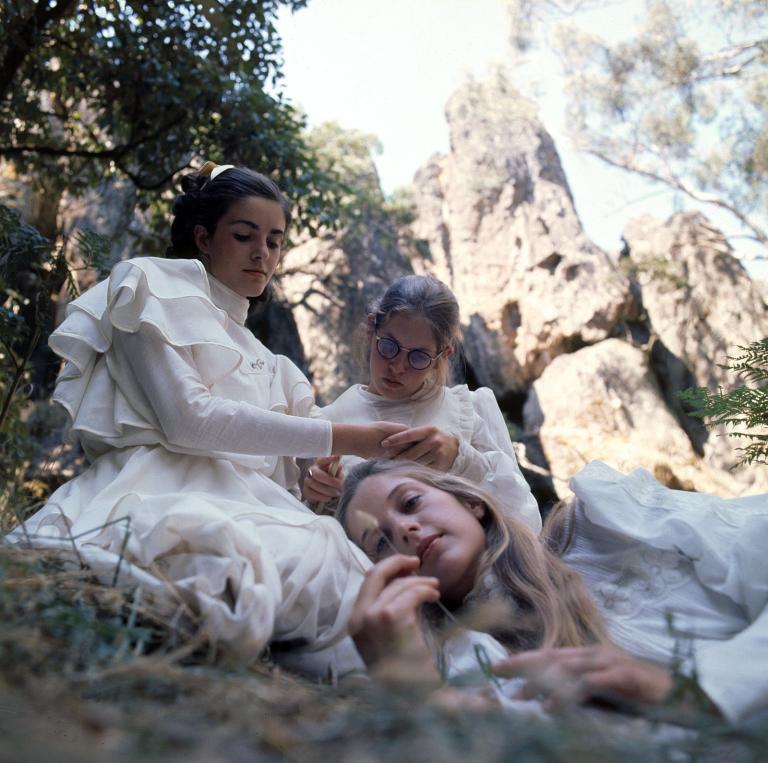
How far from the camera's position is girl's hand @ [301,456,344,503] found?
2863 millimetres

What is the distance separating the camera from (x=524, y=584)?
1989mm

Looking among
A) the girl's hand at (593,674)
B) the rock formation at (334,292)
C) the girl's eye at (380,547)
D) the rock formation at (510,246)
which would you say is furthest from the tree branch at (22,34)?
the rock formation at (510,246)

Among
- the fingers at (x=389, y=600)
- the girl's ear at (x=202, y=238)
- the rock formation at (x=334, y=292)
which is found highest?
the rock formation at (x=334, y=292)

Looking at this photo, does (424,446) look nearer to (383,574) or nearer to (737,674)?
(383,574)

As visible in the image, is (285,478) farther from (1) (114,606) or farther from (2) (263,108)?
(2) (263,108)

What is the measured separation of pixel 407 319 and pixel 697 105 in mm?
15504

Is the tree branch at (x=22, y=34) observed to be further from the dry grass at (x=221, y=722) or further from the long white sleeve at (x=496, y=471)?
the dry grass at (x=221, y=722)

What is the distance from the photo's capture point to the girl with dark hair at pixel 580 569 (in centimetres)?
156

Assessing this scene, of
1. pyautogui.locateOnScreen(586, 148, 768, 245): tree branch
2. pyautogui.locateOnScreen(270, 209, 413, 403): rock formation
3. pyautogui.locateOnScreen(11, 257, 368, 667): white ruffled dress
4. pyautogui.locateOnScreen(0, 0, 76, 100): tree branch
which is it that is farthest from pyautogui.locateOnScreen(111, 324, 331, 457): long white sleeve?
pyautogui.locateOnScreen(586, 148, 768, 245): tree branch

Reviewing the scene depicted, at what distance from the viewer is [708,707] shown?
1307 millimetres

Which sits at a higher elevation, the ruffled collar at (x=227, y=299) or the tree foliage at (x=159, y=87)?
the tree foliage at (x=159, y=87)

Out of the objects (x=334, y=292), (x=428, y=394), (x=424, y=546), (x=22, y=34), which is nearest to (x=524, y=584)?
(x=424, y=546)

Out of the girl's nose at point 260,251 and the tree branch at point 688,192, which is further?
the tree branch at point 688,192

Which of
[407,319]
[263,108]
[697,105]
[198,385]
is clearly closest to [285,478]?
[198,385]
